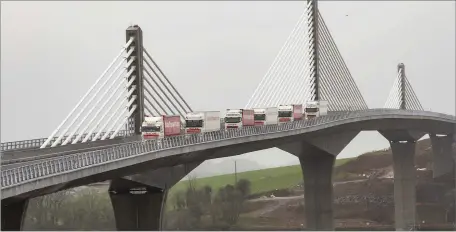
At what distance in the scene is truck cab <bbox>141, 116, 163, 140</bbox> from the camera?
37.8 metres

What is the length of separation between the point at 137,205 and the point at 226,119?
389 inches

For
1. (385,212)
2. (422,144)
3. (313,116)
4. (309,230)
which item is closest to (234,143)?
(313,116)

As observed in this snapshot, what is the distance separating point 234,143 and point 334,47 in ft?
123

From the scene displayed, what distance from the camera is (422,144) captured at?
143125 mm

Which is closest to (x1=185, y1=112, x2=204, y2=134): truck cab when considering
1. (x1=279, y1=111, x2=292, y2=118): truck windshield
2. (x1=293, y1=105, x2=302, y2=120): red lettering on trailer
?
(x1=279, y1=111, x2=292, y2=118): truck windshield

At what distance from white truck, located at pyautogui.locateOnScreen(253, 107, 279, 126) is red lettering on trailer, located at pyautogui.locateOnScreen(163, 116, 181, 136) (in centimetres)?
1259

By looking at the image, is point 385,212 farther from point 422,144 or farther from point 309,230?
point 422,144

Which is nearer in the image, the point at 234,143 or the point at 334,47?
the point at 234,143

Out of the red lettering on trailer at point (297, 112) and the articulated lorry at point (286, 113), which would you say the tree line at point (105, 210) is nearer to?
the red lettering on trailer at point (297, 112)

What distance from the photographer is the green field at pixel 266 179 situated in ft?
378

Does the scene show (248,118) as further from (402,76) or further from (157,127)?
(402,76)

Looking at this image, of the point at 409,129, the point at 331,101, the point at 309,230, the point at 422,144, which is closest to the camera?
the point at 309,230

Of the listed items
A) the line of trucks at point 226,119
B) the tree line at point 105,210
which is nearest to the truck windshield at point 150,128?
the line of trucks at point 226,119

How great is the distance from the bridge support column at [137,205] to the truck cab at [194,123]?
192 inches
